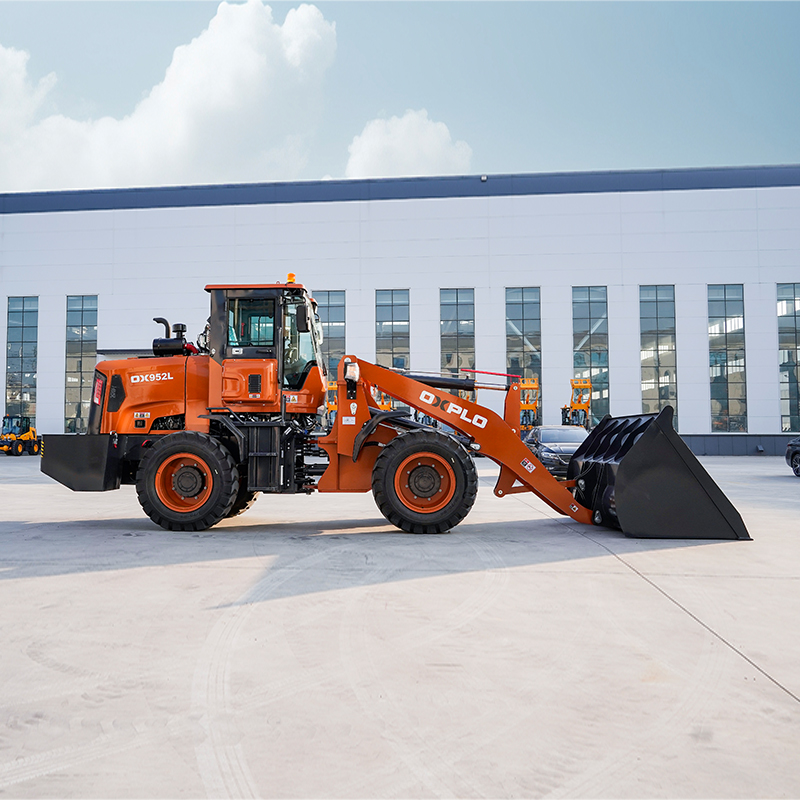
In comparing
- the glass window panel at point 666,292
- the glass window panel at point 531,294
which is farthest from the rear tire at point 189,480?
the glass window panel at point 666,292

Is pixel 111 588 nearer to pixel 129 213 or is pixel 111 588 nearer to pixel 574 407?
pixel 574 407

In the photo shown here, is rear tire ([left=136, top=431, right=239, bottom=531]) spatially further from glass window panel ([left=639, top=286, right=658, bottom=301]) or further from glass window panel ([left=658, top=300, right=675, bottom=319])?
glass window panel ([left=658, top=300, right=675, bottom=319])

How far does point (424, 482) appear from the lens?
8.27 metres

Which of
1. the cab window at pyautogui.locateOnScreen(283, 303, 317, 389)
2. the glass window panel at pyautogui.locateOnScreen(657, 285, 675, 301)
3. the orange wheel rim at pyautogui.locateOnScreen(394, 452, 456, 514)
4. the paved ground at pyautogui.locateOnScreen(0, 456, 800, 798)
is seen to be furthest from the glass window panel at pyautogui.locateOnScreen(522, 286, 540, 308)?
the paved ground at pyautogui.locateOnScreen(0, 456, 800, 798)

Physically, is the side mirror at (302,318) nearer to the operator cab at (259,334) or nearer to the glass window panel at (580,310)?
the operator cab at (259,334)

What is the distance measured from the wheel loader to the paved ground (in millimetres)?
1180

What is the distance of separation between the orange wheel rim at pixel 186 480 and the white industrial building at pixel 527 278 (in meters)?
28.4

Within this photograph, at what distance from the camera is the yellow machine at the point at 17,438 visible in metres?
33.6

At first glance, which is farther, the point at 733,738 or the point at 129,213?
the point at 129,213

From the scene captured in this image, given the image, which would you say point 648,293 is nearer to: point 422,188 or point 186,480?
point 422,188

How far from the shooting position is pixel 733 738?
9.27ft

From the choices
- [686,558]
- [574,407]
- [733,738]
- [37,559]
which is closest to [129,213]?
[574,407]

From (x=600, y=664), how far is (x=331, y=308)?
35169 millimetres

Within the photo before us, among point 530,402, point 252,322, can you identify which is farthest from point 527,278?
point 252,322
